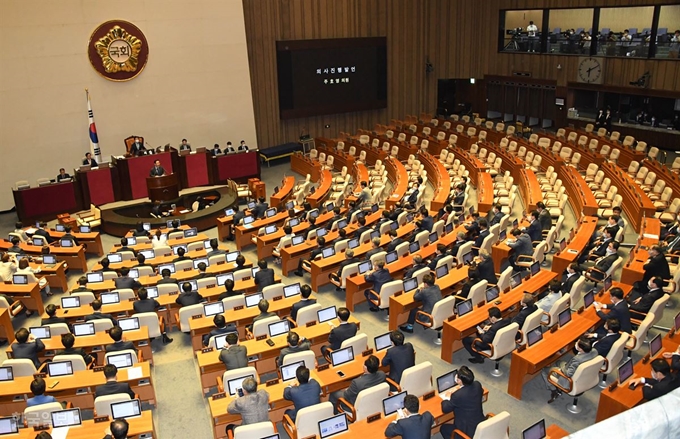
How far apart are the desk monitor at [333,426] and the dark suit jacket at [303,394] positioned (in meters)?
0.67

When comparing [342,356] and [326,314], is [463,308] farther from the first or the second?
[342,356]

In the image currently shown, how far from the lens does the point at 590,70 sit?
24.3m

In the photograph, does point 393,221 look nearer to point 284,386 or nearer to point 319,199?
point 319,199

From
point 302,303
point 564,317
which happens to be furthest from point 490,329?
point 302,303

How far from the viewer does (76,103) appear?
781 inches

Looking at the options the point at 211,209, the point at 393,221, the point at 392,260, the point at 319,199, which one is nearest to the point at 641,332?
the point at 392,260

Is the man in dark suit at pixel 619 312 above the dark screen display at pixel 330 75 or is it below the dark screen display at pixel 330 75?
below

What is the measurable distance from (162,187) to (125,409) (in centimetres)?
1202

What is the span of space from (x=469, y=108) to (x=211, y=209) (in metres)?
16.6

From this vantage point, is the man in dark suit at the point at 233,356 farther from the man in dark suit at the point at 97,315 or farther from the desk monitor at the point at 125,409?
the man in dark suit at the point at 97,315

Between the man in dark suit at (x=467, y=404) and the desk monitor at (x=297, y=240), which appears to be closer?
the man in dark suit at (x=467, y=404)

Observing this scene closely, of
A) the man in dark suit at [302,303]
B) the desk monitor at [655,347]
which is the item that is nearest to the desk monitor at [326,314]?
the man in dark suit at [302,303]

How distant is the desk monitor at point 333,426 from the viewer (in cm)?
665

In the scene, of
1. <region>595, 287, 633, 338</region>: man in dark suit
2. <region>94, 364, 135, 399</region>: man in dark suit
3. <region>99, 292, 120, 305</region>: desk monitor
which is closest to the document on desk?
<region>94, 364, 135, 399</region>: man in dark suit
